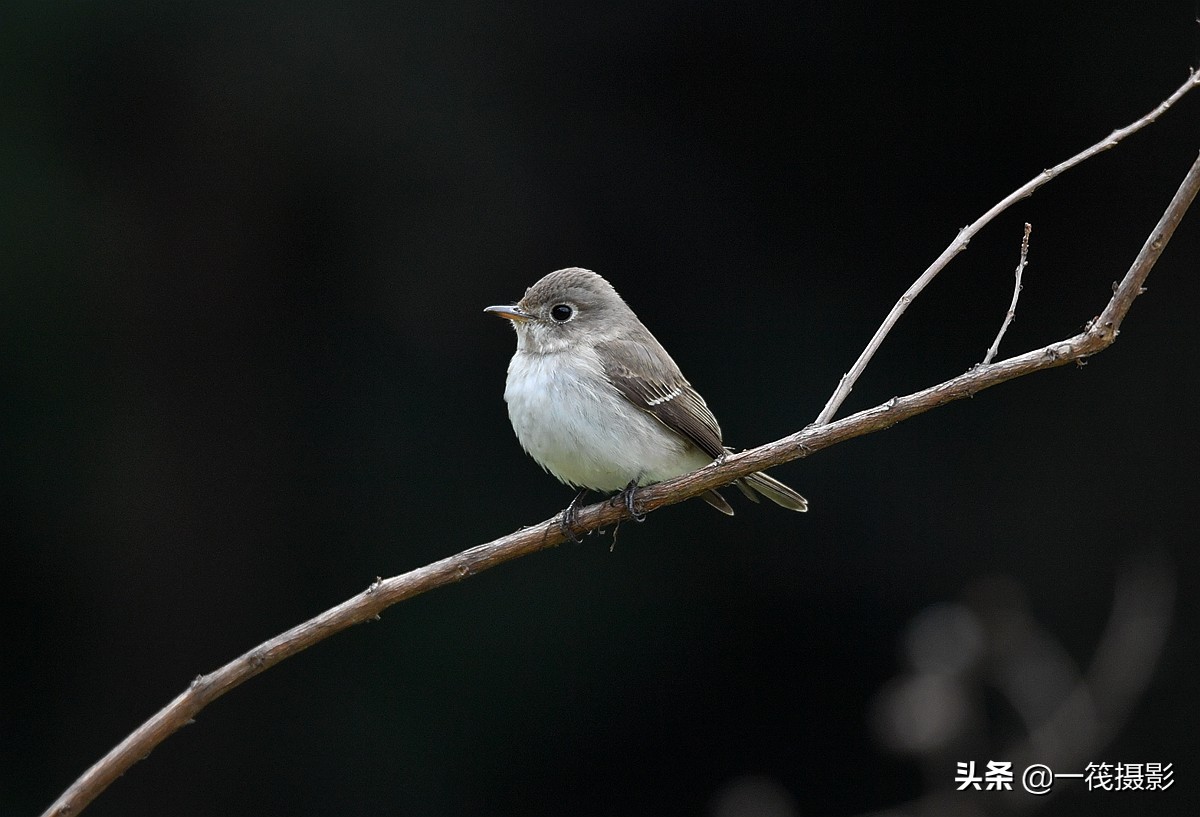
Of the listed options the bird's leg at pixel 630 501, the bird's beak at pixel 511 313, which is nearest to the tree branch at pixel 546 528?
the bird's leg at pixel 630 501

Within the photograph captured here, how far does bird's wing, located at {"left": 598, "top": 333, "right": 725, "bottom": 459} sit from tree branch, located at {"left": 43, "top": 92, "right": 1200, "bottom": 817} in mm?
969

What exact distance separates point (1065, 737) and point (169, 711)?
8.14 ft

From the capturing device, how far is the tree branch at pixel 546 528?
2.60 m

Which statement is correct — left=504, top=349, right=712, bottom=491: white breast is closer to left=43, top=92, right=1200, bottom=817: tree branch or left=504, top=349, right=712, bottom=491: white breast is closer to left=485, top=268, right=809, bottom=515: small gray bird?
left=485, top=268, right=809, bottom=515: small gray bird

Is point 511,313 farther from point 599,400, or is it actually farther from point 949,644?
point 949,644

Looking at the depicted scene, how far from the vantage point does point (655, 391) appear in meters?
4.27

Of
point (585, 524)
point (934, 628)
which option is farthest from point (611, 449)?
point (934, 628)

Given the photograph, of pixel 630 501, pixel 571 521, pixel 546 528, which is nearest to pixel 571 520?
pixel 571 521

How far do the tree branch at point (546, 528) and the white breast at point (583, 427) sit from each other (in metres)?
0.73

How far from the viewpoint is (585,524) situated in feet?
12.3

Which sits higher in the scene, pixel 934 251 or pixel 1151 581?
pixel 934 251

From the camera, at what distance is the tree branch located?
2600 millimetres

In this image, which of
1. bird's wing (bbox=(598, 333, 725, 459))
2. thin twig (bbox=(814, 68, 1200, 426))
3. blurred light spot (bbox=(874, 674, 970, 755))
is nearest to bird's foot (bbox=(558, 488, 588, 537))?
bird's wing (bbox=(598, 333, 725, 459))

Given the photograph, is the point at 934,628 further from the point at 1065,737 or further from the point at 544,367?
the point at 544,367
